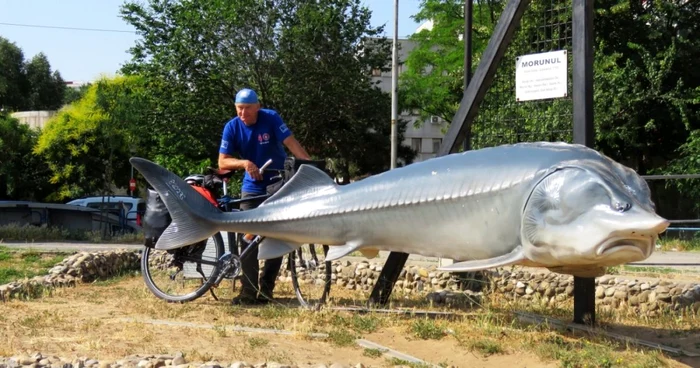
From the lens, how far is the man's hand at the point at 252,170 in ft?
21.3

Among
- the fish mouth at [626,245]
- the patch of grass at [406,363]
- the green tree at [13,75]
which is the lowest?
the patch of grass at [406,363]

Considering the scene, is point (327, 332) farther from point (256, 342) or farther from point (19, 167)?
point (19, 167)

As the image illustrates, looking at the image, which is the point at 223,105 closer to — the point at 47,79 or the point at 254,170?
the point at 254,170

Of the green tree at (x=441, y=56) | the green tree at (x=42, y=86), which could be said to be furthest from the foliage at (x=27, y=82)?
the green tree at (x=441, y=56)

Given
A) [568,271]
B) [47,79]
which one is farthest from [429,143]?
[568,271]

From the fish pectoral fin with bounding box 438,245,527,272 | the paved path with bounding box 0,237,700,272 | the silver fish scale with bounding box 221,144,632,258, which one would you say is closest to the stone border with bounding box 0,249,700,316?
the paved path with bounding box 0,237,700,272

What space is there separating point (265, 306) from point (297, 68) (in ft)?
63.2

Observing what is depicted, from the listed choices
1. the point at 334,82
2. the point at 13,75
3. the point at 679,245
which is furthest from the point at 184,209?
the point at 13,75

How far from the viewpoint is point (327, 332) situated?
17.7 feet

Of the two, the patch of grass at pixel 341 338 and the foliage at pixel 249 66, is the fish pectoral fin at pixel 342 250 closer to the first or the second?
the patch of grass at pixel 341 338

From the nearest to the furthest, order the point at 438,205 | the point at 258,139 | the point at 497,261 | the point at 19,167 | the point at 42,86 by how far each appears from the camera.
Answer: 1. the point at 497,261
2. the point at 438,205
3. the point at 258,139
4. the point at 19,167
5. the point at 42,86

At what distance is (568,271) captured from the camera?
14.6 feet

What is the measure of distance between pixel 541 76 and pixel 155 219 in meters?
3.57

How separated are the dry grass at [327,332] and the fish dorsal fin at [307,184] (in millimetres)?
949
